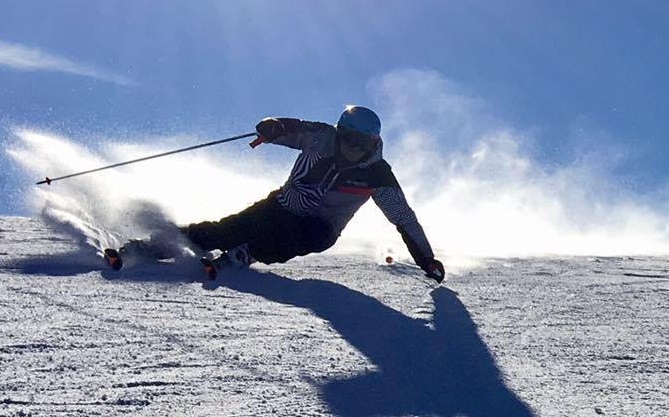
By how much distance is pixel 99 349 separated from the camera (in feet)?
11.7

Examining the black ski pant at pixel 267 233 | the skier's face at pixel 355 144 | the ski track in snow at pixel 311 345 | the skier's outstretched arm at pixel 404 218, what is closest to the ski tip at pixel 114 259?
the ski track in snow at pixel 311 345

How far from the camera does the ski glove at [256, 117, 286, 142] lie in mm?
7090

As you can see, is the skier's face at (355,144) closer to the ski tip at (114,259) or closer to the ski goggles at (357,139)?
the ski goggles at (357,139)

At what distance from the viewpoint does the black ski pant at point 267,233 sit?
685cm

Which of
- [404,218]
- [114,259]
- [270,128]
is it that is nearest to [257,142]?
Result: [270,128]

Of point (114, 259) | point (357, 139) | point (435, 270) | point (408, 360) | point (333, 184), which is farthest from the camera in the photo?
point (333, 184)

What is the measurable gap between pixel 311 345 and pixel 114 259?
2538 mm

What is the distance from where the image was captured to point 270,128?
23.3ft

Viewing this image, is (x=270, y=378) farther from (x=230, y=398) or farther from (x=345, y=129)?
(x=345, y=129)

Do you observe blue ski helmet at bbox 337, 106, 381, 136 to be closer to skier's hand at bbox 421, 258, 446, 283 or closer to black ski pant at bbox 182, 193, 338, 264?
black ski pant at bbox 182, 193, 338, 264

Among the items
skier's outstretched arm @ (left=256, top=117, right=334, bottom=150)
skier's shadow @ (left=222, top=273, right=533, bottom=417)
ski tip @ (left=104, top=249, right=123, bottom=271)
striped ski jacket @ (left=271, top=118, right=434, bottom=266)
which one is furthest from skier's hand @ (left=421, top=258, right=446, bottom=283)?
ski tip @ (left=104, top=249, right=123, bottom=271)

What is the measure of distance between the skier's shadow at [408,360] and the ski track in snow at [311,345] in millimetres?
11

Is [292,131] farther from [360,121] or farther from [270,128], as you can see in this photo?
[360,121]

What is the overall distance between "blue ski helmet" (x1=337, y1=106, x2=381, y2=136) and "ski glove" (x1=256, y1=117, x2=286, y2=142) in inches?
19.7
